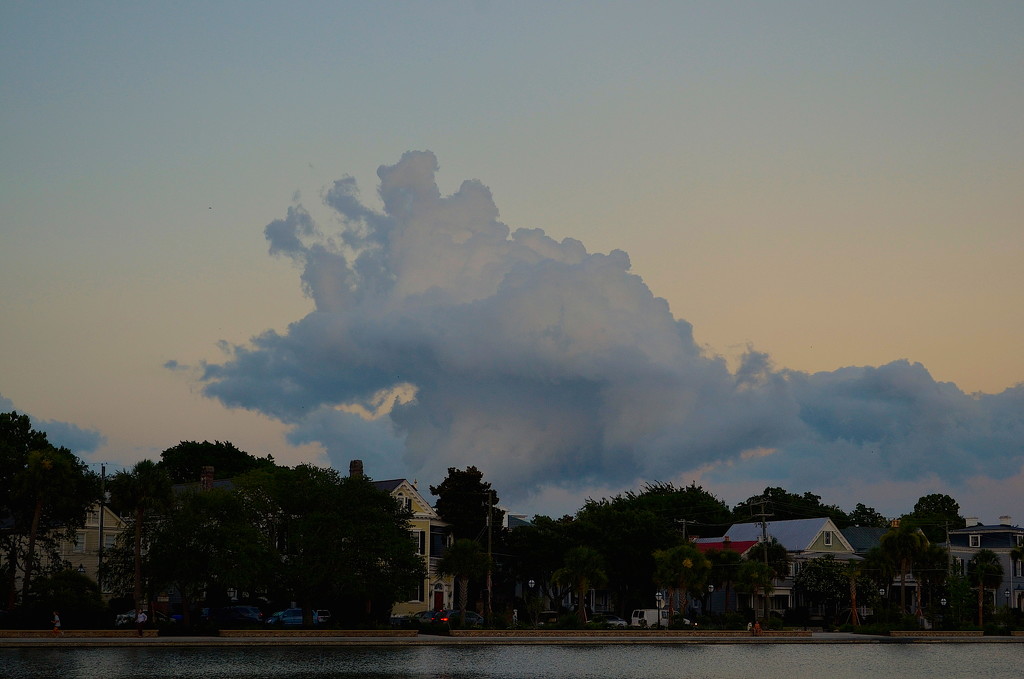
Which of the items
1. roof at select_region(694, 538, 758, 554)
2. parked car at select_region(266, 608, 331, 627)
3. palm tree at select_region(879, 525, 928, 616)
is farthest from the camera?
roof at select_region(694, 538, 758, 554)

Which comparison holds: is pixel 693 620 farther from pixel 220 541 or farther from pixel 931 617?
pixel 220 541

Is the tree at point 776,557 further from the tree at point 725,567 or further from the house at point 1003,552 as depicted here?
the house at point 1003,552

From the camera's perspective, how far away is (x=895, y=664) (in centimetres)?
5125

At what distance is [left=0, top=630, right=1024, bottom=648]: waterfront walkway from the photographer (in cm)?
5753

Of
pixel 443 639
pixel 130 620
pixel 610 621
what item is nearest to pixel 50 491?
pixel 130 620

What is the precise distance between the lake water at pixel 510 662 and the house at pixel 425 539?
3368 cm

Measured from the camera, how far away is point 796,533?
11619 cm

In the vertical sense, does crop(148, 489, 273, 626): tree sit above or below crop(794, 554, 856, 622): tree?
above

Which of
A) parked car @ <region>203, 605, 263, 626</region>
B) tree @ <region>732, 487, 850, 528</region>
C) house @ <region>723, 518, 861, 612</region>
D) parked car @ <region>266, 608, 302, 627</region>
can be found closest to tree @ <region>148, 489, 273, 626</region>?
parked car @ <region>266, 608, 302, 627</region>

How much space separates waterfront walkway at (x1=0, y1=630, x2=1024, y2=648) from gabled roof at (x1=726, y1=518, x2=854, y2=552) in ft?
101

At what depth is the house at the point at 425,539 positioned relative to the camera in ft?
313

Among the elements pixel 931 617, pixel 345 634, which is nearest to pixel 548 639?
pixel 345 634

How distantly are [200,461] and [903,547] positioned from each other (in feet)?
275

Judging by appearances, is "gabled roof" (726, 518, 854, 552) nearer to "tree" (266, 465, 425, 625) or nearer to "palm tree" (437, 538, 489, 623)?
"palm tree" (437, 538, 489, 623)
